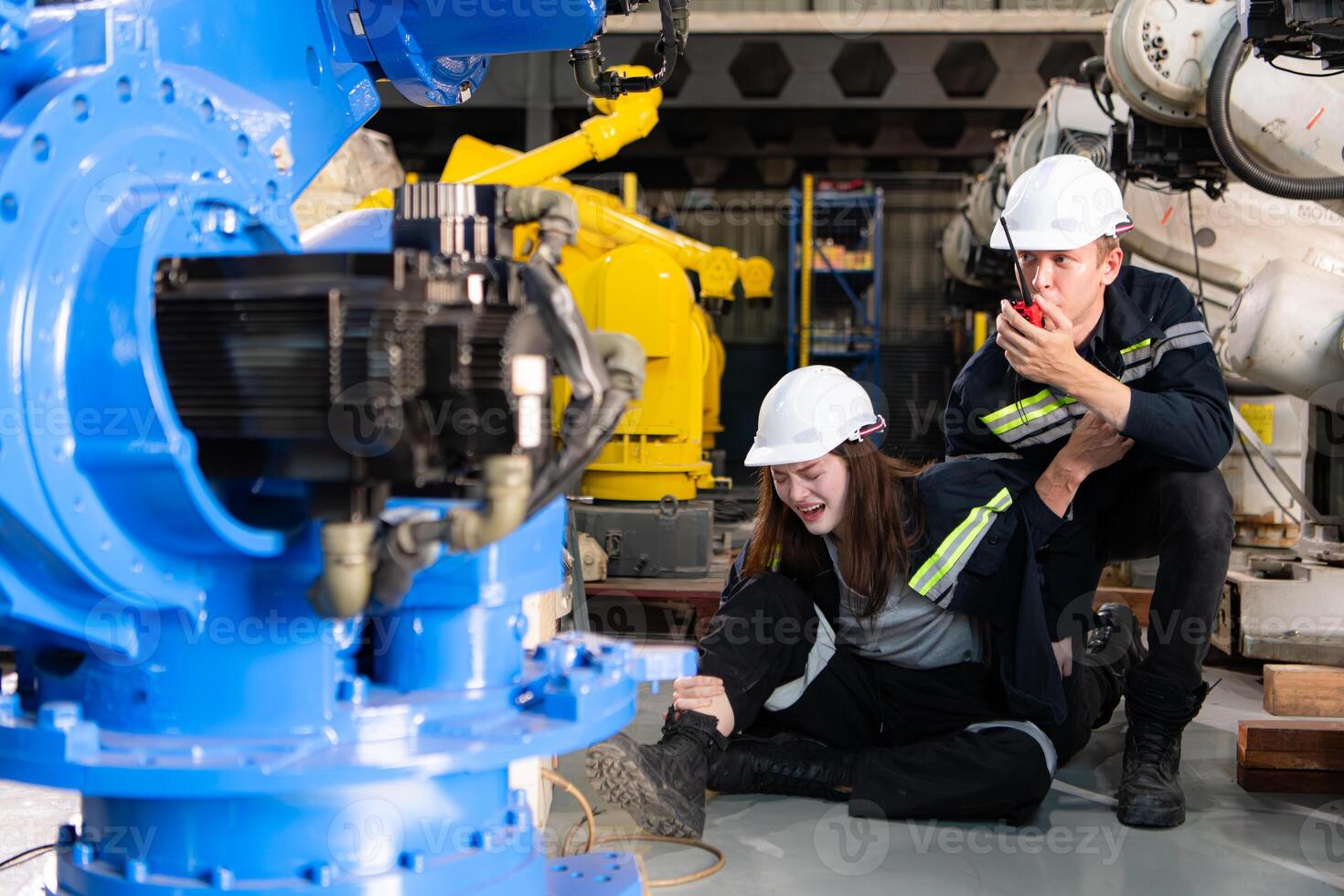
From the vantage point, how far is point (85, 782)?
123cm

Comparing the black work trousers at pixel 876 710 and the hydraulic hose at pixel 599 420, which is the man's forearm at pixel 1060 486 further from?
the hydraulic hose at pixel 599 420

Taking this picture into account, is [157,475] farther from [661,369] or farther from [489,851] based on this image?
[661,369]

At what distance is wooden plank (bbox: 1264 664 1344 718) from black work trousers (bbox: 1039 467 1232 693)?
2.33 feet

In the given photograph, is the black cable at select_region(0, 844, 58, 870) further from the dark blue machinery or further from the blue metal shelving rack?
the blue metal shelving rack

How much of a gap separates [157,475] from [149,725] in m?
0.28

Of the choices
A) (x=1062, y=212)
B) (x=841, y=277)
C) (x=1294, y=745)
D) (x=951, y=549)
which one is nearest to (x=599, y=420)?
(x=951, y=549)

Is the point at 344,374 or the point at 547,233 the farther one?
the point at 547,233

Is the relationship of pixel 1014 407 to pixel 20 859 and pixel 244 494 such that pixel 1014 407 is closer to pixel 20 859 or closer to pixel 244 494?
pixel 244 494

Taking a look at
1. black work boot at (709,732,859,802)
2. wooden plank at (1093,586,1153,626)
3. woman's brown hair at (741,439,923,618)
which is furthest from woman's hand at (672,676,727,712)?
wooden plank at (1093,586,1153,626)

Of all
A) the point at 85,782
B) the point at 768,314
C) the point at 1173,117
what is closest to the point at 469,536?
the point at 85,782

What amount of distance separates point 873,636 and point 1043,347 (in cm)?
74

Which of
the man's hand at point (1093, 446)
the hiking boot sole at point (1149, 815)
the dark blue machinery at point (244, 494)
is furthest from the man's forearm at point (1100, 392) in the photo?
the dark blue machinery at point (244, 494)

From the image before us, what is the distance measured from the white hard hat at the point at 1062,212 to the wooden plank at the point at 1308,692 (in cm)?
139

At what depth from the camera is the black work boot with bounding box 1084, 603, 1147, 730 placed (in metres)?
3.32
